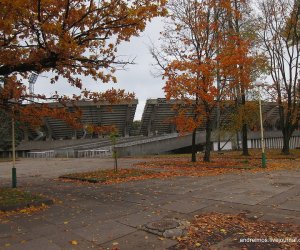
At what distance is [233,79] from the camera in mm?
21453

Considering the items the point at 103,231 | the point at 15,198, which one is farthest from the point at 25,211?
the point at 103,231

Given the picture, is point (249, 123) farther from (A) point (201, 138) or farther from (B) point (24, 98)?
(A) point (201, 138)

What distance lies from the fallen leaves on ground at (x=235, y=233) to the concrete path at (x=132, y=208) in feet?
1.32

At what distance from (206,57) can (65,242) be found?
56.3ft

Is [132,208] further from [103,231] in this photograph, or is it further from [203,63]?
[203,63]

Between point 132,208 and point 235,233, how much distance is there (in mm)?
3319

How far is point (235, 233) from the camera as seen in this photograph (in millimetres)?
6836

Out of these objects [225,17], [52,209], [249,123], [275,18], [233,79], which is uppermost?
[275,18]

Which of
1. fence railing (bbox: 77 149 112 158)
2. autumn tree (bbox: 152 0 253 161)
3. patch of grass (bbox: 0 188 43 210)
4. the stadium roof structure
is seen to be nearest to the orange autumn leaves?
autumn tree (bbox: 152 0 253 161)

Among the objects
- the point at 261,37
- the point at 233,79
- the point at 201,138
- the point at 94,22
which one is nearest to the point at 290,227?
the point at 94,22

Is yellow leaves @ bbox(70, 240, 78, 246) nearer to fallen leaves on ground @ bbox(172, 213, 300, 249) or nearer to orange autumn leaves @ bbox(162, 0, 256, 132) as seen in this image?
fallen leaves on ground @ bbox(172, 213, 300, 249)

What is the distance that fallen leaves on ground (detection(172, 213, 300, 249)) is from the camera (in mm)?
6168

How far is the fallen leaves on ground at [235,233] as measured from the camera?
6168 mm

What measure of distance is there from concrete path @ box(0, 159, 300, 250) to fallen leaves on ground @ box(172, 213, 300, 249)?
40 cm
